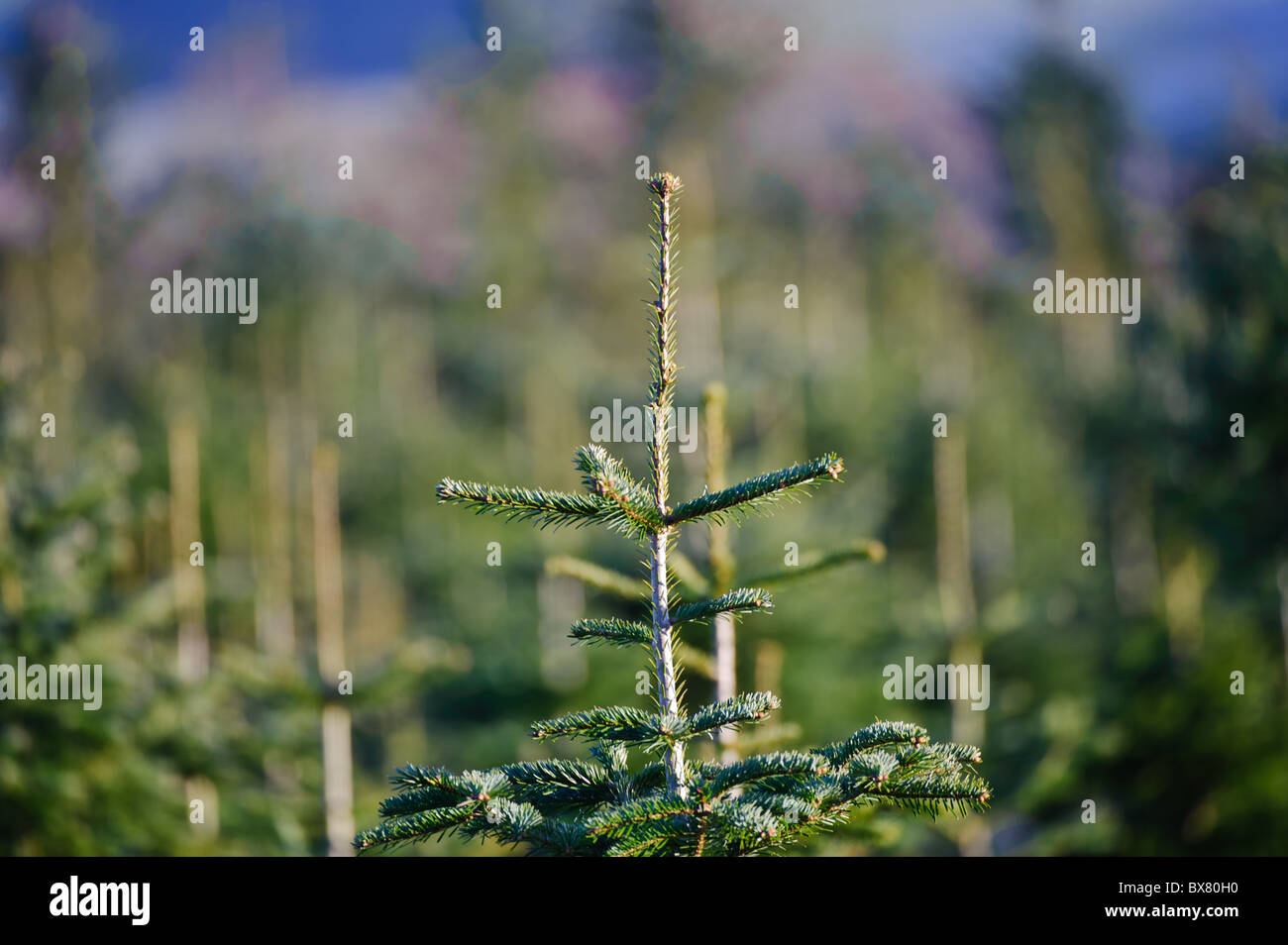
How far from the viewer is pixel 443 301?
3192cm

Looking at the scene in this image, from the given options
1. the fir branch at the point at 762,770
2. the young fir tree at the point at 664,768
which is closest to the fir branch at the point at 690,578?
the young fir tree at the point at 664,768

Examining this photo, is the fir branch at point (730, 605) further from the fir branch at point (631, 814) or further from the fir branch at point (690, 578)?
the fir branch at point (690, 578)

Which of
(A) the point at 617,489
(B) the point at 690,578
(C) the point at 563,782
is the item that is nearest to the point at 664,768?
(C) the point at 563,782

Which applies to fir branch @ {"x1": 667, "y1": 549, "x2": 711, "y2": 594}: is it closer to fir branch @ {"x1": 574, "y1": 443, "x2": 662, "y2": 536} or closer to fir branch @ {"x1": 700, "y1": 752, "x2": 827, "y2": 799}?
fir branch @ {"x1": 574, "y1": 443, "x2": 662, "y2": 536}

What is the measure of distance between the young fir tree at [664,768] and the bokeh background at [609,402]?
3.85 ft

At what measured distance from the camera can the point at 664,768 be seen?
8.04 ft

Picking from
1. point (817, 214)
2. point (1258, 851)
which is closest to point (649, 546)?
point (1258, 851)

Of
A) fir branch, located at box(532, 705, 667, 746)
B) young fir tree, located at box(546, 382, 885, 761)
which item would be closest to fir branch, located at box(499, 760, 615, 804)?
fir branch, located at box(532, 705, 667, 746)

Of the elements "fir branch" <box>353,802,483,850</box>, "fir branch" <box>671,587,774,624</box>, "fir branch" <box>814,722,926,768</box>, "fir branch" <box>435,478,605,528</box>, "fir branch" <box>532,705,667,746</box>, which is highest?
"fir branch" <box>435,478,605,528</box>

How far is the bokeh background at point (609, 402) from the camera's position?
7457mm

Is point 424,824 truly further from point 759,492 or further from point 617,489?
point 759,492

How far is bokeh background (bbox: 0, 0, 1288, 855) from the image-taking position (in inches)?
294

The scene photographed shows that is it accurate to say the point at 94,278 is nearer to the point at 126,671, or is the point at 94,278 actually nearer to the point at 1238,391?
the point at 126,671

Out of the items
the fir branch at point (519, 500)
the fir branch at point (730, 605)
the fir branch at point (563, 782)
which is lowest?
the fir branch at point (563, 782)
